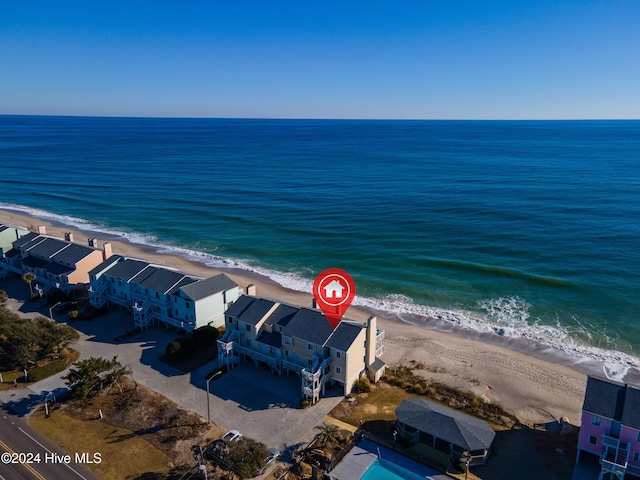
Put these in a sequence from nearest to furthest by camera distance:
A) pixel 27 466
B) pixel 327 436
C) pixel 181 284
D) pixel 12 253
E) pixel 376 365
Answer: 1. pixel 27 466
2. pixel 327 436
3. pixel 376 365
4. pixel 181 284
5. pixel 12 253

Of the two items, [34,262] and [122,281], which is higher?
[122,281]

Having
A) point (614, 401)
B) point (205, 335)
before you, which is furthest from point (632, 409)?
point (205, 335)

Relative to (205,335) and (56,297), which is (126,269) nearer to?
(56,297)

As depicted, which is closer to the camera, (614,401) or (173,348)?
(614,401)

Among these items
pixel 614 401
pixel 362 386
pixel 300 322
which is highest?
pixel 300 322

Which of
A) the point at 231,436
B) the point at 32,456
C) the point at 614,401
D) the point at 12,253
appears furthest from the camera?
the point at 12,253

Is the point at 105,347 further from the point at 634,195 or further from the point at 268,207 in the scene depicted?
the point at 634,195

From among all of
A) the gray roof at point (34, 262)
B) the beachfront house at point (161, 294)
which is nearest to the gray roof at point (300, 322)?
the beachfront house at point (161, 294)

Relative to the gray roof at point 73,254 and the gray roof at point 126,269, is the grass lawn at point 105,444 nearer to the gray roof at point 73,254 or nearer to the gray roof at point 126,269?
the gray roof at point 126,269

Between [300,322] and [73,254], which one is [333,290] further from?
[73,254]
